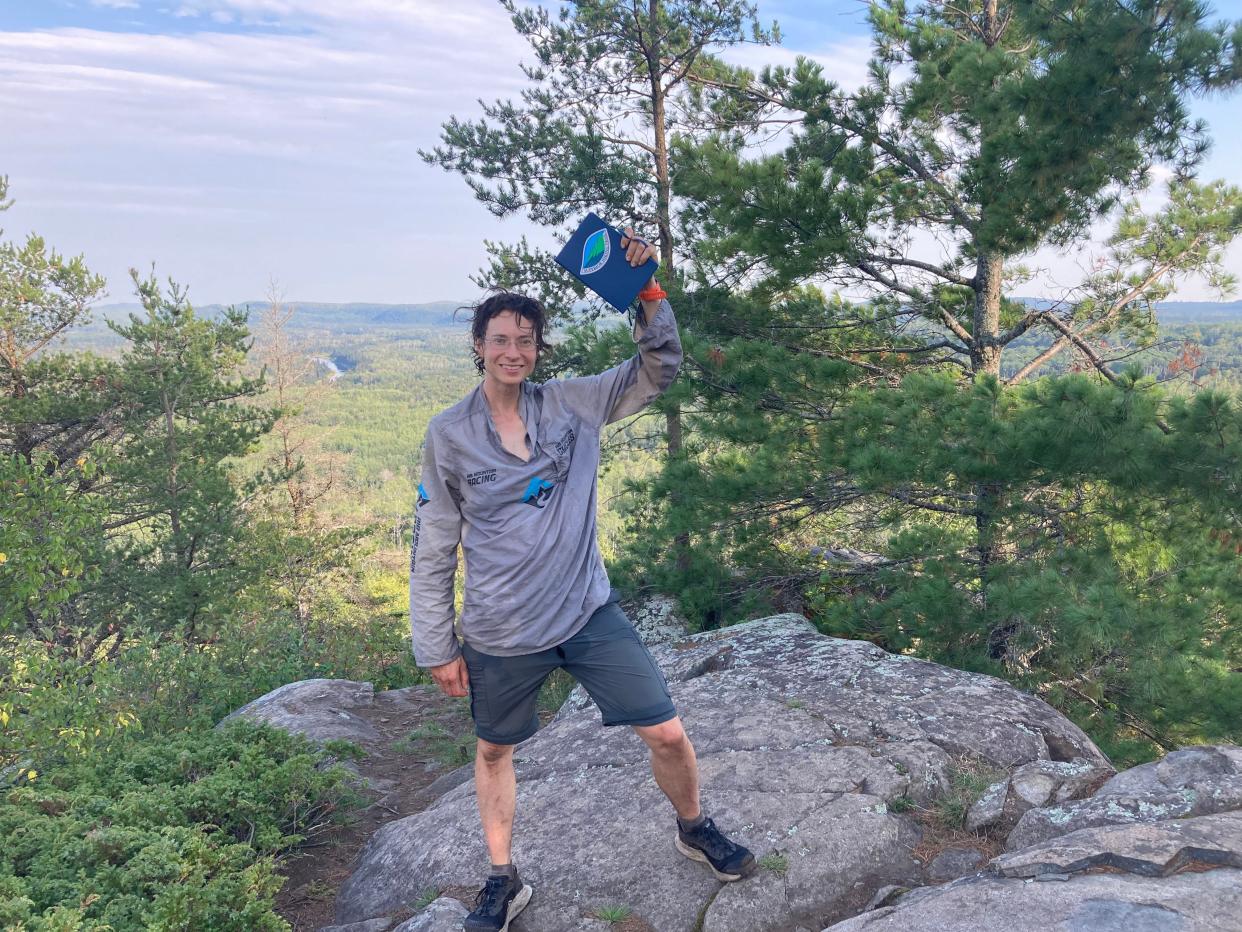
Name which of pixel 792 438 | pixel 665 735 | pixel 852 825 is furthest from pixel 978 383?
pixel 665 735

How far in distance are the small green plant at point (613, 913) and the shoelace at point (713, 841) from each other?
0.36m

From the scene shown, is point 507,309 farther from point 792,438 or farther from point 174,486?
point 174,486

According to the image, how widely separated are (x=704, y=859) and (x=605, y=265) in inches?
86.5

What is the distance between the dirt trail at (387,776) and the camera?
3.73 m

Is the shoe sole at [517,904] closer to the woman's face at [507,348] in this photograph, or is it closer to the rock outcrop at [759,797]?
the rock outcrop at [759,797]

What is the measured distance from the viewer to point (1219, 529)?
14.8ft

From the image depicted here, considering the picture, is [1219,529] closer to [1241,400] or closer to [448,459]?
[1241,400]

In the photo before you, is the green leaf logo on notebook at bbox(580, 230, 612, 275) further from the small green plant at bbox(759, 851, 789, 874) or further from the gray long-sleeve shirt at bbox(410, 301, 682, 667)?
the small green plant at bbox(759, 851, 789, 874)

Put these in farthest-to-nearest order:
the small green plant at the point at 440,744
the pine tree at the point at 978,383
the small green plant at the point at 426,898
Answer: the small green plant at the point at 440,744, the pine tree at the point at 978,383, the small green plant at the point at 426,898

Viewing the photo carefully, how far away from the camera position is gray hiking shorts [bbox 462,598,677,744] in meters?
2.76

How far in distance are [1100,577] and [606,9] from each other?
911 cm

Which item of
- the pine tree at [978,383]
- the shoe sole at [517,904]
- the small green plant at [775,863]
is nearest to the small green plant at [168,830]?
the shoe sole at [517,904]

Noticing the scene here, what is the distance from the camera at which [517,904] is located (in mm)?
3041

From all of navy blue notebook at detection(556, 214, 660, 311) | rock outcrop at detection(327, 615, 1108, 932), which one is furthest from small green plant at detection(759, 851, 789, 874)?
navy blue notebook at detection(556, 214, 660, 311)
